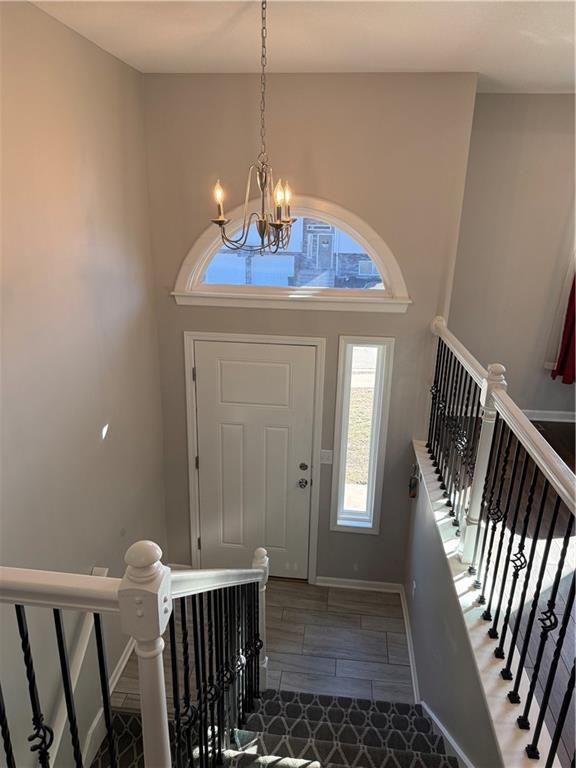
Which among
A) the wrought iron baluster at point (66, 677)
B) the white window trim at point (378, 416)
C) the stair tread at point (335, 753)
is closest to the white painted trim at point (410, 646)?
the white window trim at point (378, 416)

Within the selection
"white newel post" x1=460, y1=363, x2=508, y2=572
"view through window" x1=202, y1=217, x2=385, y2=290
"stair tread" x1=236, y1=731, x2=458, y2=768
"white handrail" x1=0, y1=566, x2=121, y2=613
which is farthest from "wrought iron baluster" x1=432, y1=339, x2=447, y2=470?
"white handrail" x1=0, y1=566, x2=121, y2=613

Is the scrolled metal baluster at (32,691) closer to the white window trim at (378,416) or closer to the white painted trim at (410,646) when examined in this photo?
the white painted trim at (410,646)

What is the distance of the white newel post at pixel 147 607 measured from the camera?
1.15 metres

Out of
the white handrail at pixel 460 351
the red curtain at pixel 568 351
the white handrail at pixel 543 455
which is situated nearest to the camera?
the white handrail at pixel 543 455

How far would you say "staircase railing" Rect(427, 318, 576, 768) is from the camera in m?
1.69

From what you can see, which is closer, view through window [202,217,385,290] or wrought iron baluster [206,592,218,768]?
wrought iron baluster [206,592,218,768]

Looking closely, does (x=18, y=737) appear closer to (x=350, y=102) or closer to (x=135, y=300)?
(x=135, y=300)

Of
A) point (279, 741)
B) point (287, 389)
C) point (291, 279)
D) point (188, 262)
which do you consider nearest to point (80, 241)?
point (188, 262)

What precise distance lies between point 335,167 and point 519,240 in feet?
5.95

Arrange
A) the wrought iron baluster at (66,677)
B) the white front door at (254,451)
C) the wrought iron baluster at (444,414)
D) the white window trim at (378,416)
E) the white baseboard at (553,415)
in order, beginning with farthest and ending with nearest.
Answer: the white baseboard at (553,415), the white front door at (254,451), the white window trim at (378,416), the wrought iron baluster at (444,414), the wrought iron baluster at (66,677)

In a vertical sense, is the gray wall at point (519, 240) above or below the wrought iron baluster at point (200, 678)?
above

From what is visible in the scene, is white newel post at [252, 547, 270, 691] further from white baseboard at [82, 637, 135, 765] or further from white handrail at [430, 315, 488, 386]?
white handrail at [430, 315, 488, 386]

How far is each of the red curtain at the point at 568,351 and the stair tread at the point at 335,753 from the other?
330 cm

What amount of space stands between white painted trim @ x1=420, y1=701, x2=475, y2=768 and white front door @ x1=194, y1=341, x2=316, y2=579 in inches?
67.8
